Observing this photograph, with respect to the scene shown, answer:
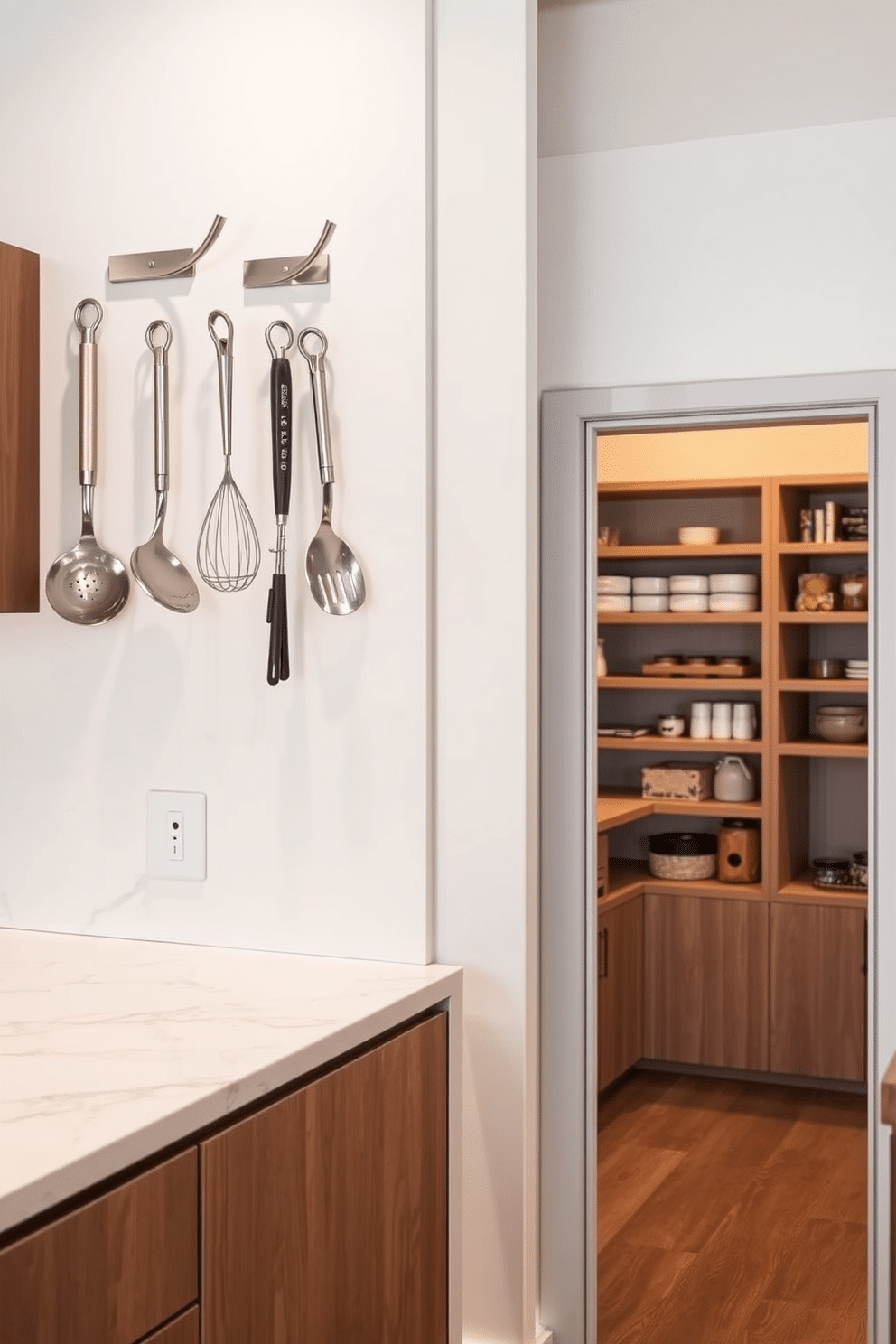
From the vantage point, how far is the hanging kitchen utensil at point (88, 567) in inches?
83.6

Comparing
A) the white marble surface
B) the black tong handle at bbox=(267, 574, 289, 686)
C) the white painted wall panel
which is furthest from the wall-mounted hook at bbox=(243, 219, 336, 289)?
the white marble surface

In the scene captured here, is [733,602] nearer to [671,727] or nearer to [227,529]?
[671,727]

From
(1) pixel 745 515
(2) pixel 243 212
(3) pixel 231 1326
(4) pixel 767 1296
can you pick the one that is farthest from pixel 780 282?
(1) pixel 745 515

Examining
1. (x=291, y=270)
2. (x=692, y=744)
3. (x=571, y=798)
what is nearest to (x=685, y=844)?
Result: (x=692, y=744)

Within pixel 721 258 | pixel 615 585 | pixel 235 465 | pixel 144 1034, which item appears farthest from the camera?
→ pixel 615 585

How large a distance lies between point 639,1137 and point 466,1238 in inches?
79.0

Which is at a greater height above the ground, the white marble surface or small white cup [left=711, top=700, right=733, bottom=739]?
small white cup [left=711, top=700, right=733, bottom=739]

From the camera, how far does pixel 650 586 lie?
4.72 meters

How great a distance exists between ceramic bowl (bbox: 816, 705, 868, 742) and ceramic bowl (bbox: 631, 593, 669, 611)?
644 mm

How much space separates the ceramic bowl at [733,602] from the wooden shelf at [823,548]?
193mm

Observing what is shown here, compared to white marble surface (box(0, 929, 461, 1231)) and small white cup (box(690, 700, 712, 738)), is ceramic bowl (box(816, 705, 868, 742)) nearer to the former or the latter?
small white cup (box(690, 700, 712, 738))

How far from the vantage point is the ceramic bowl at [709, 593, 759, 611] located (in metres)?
4.54

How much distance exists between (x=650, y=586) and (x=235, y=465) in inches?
110

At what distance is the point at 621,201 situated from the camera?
2457 millimetres
